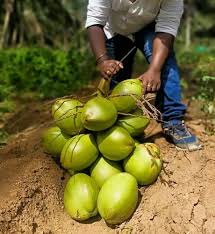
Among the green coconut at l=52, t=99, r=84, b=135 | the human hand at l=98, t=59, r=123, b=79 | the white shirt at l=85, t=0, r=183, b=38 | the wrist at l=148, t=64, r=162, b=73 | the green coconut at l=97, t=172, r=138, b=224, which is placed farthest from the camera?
the white shirt at l=85, t=0, r=183, b=38

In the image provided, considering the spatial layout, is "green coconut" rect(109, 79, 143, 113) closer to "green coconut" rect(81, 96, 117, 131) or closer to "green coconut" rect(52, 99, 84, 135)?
"green coconut" rect(81, 96, 117, 131)

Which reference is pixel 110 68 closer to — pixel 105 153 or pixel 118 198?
pixel 105 153

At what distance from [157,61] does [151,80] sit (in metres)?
0.17

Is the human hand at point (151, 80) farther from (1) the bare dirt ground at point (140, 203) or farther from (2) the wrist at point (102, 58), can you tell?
(1) the bare dirt ground at point (140, 203)

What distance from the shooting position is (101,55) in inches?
126

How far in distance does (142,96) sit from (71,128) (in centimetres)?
50

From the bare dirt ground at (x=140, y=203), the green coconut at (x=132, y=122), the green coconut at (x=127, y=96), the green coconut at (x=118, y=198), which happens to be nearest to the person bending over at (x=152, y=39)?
the green coconut at (x=127, y=96)

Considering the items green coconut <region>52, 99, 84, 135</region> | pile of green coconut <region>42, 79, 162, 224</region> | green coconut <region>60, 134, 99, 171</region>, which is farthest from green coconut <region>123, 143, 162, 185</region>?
green coconut <region>52, 99, 84, 135</region>

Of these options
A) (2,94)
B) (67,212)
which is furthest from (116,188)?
(2,94)

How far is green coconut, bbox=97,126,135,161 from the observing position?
282 centimetres

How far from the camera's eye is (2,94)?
4922mm

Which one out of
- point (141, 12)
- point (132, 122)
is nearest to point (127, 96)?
point (132, 122)

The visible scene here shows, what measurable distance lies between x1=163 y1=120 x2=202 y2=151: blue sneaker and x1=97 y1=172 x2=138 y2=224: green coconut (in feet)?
2.32

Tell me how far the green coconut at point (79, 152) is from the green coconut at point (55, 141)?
0.44 ft
